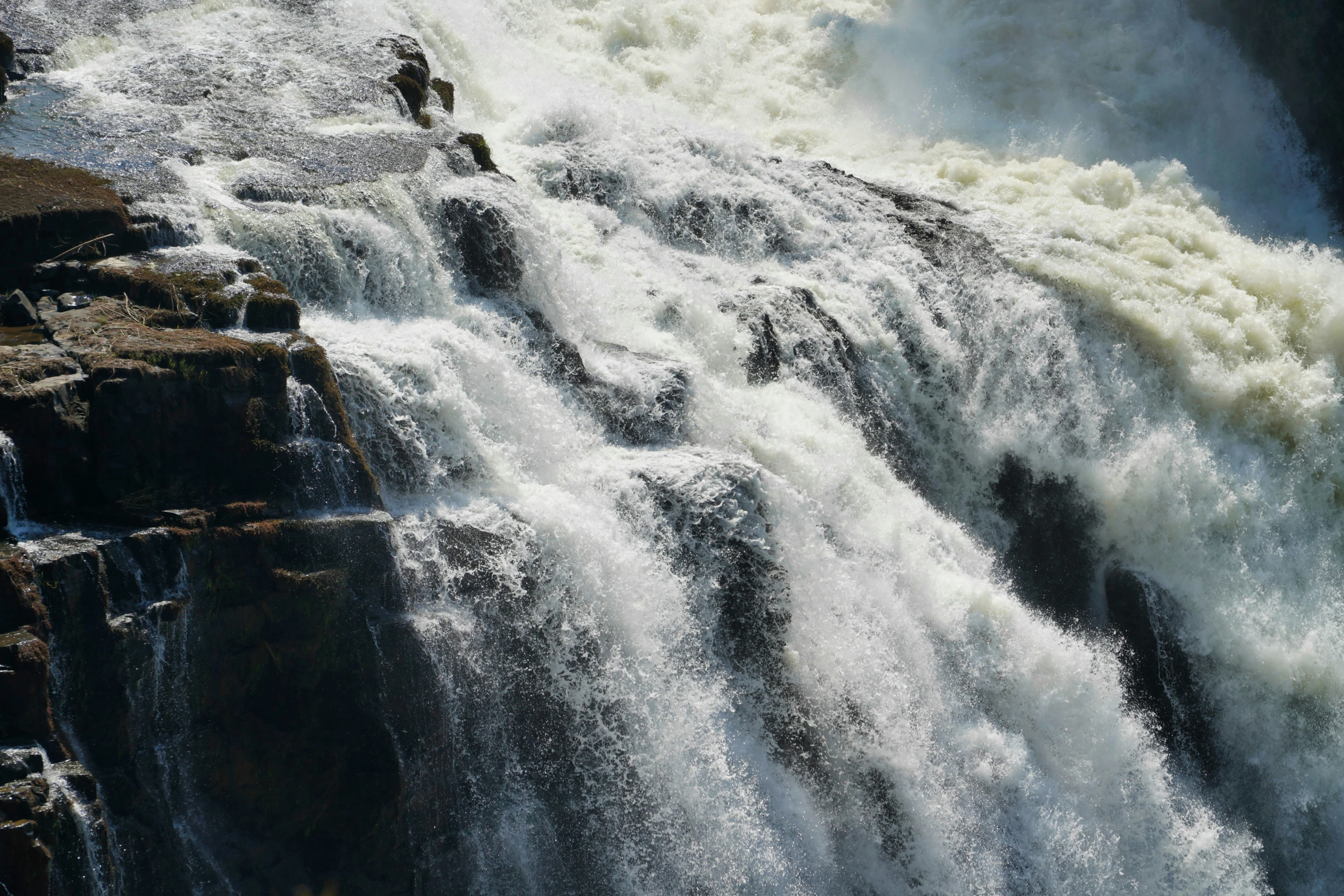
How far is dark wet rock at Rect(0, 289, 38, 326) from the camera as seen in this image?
6.88 meters

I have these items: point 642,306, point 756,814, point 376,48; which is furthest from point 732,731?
point 376,48

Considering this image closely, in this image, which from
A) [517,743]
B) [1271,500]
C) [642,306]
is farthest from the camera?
[1271,500]

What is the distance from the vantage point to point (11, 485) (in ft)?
18.7

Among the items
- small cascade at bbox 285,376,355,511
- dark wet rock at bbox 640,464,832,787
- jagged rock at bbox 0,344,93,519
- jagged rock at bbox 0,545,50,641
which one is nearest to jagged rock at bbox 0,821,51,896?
jagged rock at bbox 0,545,50,641

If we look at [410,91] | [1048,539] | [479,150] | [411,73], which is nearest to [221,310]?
[479,150]

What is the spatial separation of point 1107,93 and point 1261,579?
417 inches

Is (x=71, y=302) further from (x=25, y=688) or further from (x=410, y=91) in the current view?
(x=410, y=91)

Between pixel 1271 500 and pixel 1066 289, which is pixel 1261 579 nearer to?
pixel 1271 500

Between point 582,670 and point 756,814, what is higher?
point 582,670

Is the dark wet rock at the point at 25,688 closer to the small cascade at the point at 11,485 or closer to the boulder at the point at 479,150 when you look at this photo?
the small cascade at the point at 11,485

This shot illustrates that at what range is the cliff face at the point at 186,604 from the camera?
5430 mm

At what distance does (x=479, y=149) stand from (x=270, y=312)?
16.2 ft

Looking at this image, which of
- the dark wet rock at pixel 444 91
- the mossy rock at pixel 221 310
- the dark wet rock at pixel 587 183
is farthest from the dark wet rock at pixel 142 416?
the dark wet rock at pixel 444 91

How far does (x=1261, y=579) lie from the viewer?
11.8 meters
